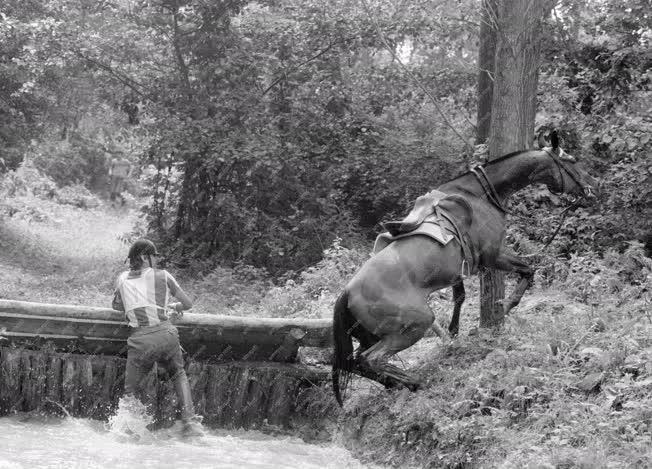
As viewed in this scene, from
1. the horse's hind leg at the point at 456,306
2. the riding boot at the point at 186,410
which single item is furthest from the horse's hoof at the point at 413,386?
the riding boot at the point at 186,410

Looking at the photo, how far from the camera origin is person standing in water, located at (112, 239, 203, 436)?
8.55 metres

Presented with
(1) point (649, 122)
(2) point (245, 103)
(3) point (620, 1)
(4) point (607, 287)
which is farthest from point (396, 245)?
(2) point (245, 103)

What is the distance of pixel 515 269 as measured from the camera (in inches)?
350

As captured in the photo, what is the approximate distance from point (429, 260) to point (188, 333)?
9.50 ft

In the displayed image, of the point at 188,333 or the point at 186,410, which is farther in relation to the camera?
the point at 188,333

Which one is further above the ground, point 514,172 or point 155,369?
point 514,172

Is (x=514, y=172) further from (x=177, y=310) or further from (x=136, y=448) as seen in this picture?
(x=136, y=448)

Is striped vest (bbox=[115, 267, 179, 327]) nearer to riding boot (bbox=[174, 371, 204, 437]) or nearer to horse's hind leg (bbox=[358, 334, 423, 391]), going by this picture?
riding boot (bbox=[174, 371, 204, 437])

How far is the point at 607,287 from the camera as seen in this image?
941cm

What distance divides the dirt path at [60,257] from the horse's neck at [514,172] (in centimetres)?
690

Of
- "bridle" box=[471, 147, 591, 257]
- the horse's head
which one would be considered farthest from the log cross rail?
the horse's head

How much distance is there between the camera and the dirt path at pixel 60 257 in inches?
576

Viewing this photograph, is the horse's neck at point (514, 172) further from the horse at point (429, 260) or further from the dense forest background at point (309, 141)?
the dense forest background at point (309, 141)

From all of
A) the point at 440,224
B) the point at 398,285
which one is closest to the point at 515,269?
the point at 440,224
